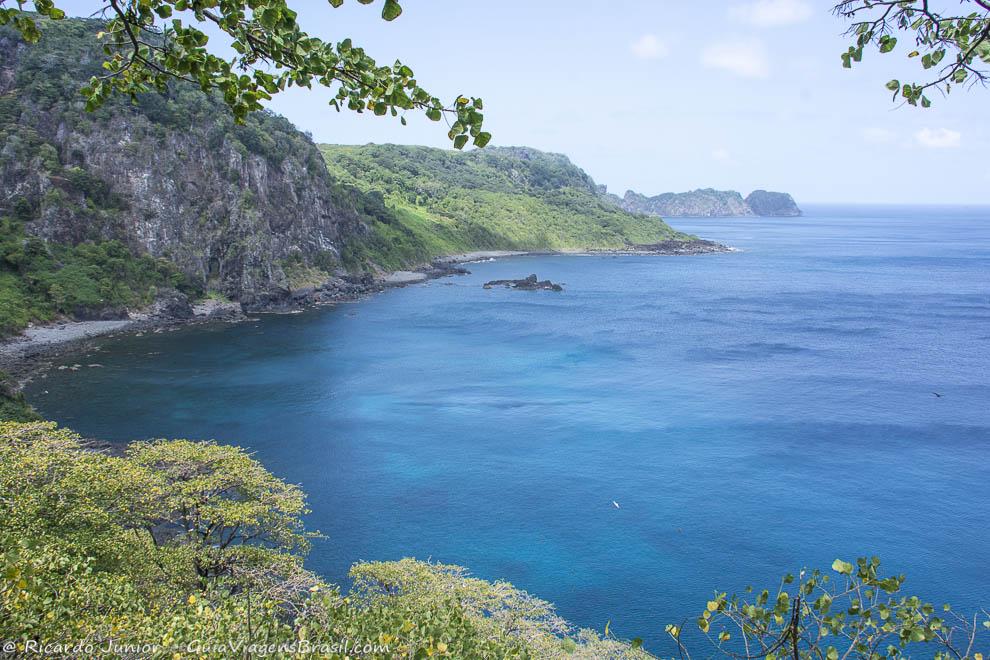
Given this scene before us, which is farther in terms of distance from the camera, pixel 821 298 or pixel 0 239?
pixel 821 298

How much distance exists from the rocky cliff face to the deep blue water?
56.7 ft

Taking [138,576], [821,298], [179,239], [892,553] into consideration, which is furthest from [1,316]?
[821,298]

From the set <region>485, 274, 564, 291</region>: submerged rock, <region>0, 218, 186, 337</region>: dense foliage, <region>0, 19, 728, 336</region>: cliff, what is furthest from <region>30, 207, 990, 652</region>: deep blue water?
<region>485, 274, 564, 291</region>: submerged rock

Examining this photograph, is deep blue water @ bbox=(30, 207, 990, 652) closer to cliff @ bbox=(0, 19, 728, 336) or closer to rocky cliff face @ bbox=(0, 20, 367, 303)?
cliff @ bbox=(0, 19, 728, 336)

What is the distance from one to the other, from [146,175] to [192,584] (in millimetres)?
91269

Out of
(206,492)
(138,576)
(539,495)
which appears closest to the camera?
(138,576)

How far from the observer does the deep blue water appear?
3694cm

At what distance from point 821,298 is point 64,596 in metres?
123

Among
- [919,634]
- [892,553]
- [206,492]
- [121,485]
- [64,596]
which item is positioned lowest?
[892,553]

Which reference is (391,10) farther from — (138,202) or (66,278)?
(138,202)

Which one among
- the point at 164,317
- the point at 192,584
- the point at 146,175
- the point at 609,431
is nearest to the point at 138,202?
the point at 146,175

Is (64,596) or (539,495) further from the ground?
(64,596)

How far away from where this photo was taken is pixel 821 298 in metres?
116

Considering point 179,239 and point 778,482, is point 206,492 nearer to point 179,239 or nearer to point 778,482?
point 778,482
